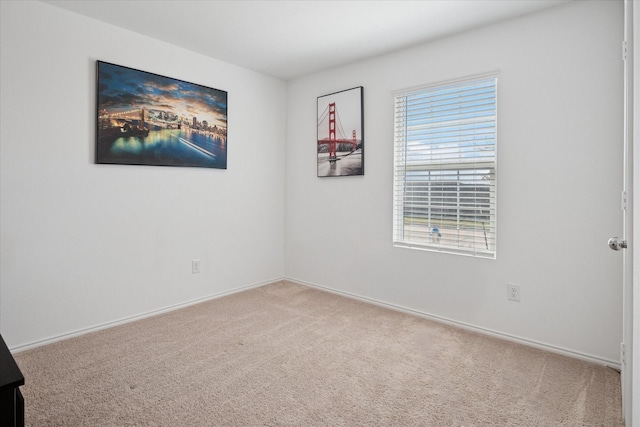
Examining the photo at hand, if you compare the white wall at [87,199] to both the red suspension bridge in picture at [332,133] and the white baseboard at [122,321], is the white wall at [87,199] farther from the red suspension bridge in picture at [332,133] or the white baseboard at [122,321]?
the red suspension bridge in picture at [332,133]

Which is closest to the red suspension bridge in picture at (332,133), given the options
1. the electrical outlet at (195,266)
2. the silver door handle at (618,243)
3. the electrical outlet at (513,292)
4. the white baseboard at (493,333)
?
the white baseboard at (493,333)

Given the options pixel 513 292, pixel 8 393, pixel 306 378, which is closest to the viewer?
pixel 8 393

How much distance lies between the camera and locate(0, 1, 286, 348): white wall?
2447mm

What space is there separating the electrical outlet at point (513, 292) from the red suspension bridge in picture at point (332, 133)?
1.81 meters

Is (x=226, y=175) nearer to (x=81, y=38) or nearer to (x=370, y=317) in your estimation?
(x=81, y=38)

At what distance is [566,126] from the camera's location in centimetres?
242

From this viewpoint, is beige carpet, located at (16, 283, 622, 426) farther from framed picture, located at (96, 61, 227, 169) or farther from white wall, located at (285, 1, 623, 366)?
framed picture, located at (96, 61, 227, 169)

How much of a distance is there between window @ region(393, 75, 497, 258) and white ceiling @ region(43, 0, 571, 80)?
462mm

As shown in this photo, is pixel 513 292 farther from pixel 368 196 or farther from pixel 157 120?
pixel 157 120

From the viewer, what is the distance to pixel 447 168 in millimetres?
2996

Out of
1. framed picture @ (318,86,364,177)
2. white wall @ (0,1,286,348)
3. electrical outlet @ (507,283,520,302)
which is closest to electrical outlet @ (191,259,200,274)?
white wall @ (0,1,286,348)

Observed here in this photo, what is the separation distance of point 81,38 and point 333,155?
7.45 feet

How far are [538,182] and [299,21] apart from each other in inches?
81.1

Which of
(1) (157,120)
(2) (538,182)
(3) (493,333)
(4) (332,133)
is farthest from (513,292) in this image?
(1) (157,120)
